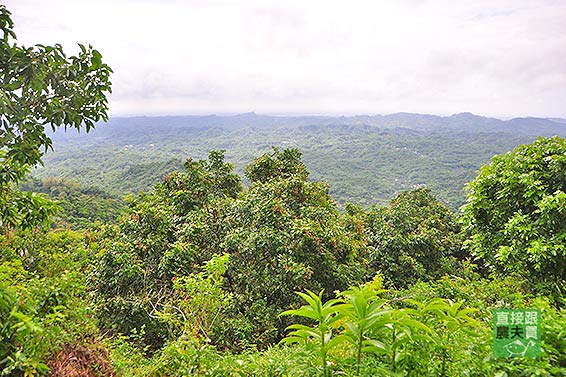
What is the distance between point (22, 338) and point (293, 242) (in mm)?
5035

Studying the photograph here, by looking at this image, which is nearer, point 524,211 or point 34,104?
point 34,104

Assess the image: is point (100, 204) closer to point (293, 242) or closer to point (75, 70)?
point (293, 242)

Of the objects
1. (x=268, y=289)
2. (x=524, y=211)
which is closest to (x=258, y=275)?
(x=268, y=289)

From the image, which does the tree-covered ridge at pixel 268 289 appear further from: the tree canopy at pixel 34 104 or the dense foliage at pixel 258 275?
the tree canopy at pixel 34 104

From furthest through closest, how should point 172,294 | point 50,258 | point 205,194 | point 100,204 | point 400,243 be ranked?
point 100,204, point 400,243, point 205,194, point 50,258, point 172,294

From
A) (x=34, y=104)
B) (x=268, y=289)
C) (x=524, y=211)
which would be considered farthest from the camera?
(x=268, y=289)

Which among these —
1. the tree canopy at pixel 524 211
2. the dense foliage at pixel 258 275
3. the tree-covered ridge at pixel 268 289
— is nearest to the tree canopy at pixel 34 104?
the dense foliage at pixel 258 275

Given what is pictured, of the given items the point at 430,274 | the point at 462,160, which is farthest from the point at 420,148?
the point at 430,274

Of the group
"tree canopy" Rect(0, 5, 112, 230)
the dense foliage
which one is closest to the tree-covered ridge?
the dense foliage

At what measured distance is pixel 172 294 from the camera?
619 centimetres

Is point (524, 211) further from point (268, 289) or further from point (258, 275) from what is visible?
point (258, 275)

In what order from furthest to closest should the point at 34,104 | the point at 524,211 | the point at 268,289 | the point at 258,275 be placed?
the point at 258,275 < the point at 268,289 < the point at 524,211 < the point at 34,104

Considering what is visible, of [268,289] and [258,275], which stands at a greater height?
[258,275]

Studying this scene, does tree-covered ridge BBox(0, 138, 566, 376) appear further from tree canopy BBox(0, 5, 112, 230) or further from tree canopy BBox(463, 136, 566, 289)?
tree canopy BBox(0, 5, 112, 230)
